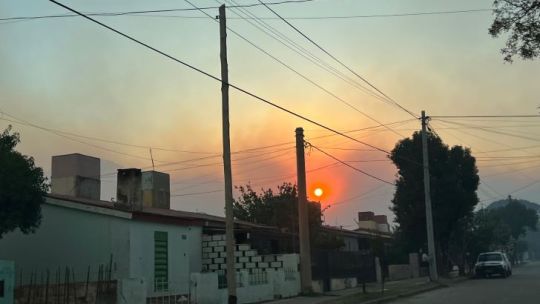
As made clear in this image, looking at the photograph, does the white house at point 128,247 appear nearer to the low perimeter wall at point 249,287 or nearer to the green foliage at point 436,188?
the low perimeter wall at point 249,287

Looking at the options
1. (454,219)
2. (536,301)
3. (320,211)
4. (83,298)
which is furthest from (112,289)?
(454,219)

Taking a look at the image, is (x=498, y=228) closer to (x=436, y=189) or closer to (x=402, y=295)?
(x=436, y=189)

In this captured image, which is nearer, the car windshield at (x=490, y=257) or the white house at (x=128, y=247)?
the white house at (x=128, y=247)

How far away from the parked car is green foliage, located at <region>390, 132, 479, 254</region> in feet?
10.0

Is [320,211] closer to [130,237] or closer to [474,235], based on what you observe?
[474,235]

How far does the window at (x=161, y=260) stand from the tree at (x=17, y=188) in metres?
4.56

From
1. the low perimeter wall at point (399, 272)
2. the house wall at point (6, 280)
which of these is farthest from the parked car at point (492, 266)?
the house wall at point (6, 280)

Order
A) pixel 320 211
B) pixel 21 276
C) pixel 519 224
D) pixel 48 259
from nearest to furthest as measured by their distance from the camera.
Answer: pixel 21 276 → pixel 48 259 → pixel 320 211 → pixel 519 224

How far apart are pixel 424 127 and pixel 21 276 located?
26.4 meters

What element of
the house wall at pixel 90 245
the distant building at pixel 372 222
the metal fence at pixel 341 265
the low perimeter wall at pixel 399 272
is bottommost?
the low perimeter wall at pixel 399 272

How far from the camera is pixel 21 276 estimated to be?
20.3 m

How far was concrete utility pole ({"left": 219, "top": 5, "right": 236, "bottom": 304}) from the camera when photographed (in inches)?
684

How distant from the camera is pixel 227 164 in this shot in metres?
17.9

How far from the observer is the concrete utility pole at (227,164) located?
684 inches
